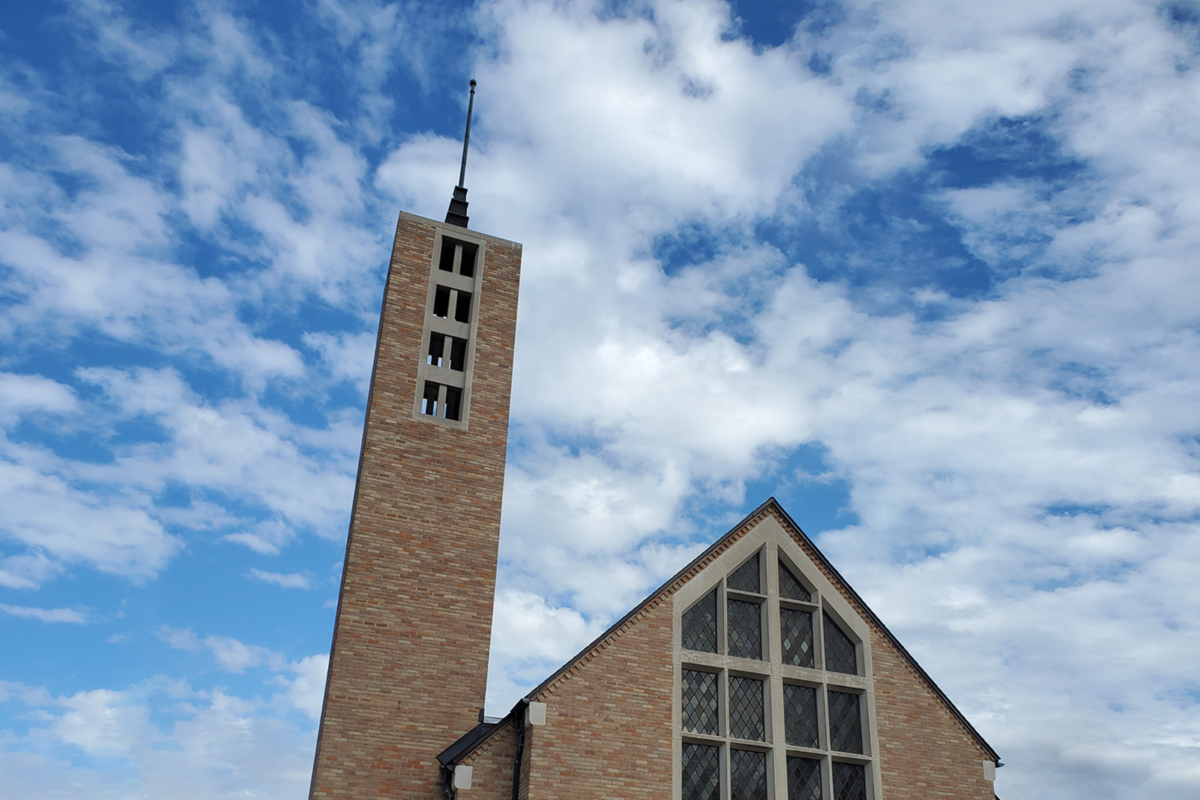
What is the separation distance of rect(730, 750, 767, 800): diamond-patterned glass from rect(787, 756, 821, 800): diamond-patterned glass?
0.55 m

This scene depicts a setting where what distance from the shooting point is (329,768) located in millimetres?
19859

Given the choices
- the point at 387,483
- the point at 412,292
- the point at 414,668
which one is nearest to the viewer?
the point at 414,668

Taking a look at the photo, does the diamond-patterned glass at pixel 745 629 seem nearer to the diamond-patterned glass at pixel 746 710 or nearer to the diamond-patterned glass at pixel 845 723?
the diamond-patterned glass at pixel 746 710

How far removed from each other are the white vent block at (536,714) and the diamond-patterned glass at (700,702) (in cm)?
304

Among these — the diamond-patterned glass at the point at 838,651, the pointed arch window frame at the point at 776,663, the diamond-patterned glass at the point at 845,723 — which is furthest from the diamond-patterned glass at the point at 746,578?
the diamond-patterned glass at the point at 845,723

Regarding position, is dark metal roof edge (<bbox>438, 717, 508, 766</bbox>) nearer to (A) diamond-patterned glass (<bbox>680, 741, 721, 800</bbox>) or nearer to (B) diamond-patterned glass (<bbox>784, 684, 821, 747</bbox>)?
(A) diamond-patterned glass (<bbox>680, 741, 721, 800</bbox>)

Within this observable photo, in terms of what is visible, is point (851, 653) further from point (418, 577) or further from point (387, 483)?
point (387, 483)

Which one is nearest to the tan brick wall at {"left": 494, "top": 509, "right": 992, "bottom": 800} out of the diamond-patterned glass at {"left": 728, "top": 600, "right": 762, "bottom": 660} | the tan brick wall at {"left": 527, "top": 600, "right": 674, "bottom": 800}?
the tan brick wall at {"left": 527, "top": 600, "right": 674, "bottom": 800}

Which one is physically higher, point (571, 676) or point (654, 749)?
point (571, 676)

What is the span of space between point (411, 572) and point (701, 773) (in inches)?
325

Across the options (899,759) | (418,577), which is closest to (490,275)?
(418,577)

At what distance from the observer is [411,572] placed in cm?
2245

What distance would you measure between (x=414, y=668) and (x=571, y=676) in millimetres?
5001

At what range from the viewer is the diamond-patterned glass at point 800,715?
19.5 metres
